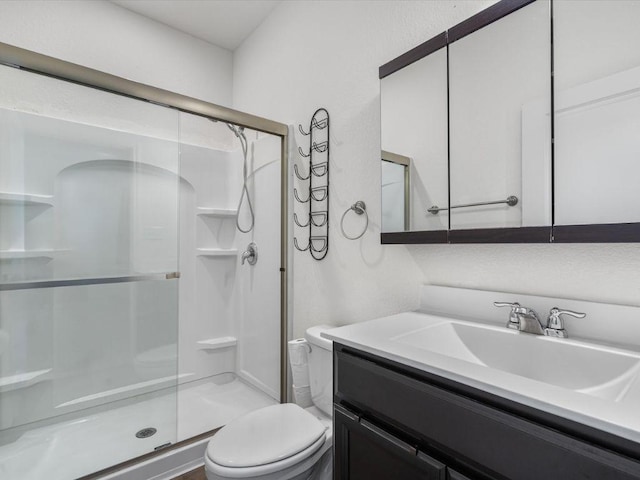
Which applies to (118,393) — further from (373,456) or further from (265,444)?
(373,456)

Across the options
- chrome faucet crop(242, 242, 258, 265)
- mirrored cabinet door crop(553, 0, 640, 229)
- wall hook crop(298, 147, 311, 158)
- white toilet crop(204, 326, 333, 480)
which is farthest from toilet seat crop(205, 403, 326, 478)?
wall hook crop(298, 147, 311, 158)

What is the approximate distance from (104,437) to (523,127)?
7.68 ft

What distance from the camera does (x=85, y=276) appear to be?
1.87 meters

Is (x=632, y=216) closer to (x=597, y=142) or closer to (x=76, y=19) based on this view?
(x=597, y=142)

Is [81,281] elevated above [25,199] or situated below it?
below

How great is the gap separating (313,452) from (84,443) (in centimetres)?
130

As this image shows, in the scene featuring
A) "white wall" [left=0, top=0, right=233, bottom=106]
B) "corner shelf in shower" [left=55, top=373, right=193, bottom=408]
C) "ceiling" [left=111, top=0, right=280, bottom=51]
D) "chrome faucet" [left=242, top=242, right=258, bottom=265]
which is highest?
"ceiling" [left=111, top=0, right=280, bottom=51]

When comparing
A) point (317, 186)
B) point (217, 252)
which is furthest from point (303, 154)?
point (217, 252)

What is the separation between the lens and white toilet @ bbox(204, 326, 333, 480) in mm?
1147

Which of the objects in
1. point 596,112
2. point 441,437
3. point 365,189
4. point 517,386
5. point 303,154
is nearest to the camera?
point 517,386

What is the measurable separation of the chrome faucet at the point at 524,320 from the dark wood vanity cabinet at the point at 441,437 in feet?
1.36

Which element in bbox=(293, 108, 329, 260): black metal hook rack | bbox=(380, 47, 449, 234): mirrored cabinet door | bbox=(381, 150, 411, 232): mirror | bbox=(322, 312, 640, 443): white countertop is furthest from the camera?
bbox=(293, 108, 329, 260): black metal hook rack

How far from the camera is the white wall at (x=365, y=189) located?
1041 mm

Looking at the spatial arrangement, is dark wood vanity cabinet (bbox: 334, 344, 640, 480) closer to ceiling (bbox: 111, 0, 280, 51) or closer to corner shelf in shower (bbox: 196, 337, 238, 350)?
corner shelf in shower (bbox: 196, 337, 238, 350)
